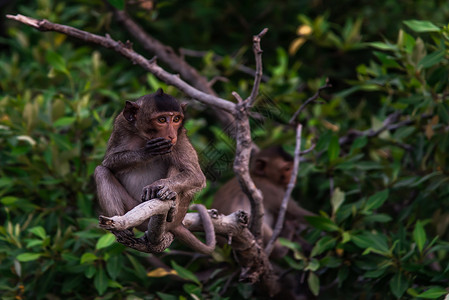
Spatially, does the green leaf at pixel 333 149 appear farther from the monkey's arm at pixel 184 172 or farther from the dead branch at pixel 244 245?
the monkey's arm at pixel 184 172

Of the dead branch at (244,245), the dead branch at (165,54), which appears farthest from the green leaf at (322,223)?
the dead branch at (165,54)

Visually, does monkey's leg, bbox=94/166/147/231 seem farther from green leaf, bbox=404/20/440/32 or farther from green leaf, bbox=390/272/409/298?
green leaf, bbox=404/20/440/32

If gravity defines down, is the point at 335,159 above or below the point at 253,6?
below

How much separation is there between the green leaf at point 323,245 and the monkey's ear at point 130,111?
6.64 ft

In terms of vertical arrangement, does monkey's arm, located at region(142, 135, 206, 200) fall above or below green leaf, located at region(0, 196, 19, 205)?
above

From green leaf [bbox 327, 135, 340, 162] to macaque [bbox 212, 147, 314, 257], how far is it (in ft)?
3.32

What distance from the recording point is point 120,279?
5.25m

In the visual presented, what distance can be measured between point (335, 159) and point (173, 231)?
7.34 ft

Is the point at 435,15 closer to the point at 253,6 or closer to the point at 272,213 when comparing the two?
the point at 253,6

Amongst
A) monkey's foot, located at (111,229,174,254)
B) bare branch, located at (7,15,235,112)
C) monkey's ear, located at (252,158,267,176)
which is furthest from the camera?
monkey's ear, located at (252,158,267,176)

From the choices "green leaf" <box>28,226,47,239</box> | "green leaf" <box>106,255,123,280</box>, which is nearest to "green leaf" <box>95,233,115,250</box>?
"green leaf" <box>106,255,123,280</box>

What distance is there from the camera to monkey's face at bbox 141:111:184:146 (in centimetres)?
387

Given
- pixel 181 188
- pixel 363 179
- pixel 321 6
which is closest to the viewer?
pixel 181 188

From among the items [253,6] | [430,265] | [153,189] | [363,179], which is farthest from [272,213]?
[153,189]
